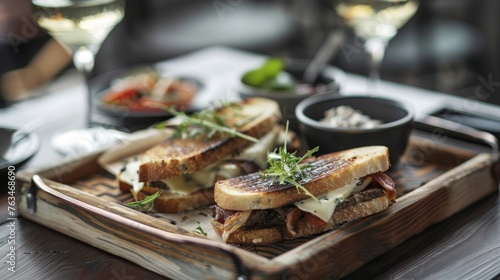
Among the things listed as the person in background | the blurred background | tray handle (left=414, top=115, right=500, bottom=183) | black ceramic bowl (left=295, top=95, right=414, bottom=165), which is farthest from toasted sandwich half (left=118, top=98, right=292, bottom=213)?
the person in background

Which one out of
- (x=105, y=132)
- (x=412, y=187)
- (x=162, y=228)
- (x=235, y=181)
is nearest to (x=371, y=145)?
(x=412, y=187)

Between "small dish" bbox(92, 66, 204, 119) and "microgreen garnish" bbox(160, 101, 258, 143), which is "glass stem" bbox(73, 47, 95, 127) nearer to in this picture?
"small dish" bbox(92, 66, 204, 119)

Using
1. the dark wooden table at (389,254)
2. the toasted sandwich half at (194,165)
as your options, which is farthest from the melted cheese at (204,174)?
the dark wooden table at (389,254)

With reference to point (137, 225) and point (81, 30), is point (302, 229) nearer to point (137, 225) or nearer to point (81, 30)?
point (137, 225)

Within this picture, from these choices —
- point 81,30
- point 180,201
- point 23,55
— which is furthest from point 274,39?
point 180,201

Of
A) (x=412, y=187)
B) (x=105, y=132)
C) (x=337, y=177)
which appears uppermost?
(x=337, y=177)

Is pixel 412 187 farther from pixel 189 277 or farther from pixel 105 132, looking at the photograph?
pixel 105 132
